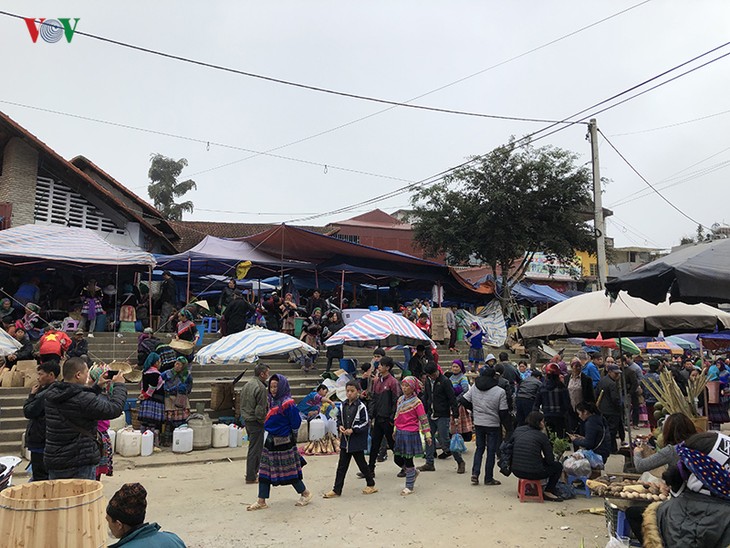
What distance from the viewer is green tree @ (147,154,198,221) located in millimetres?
34281

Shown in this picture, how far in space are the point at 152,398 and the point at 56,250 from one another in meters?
6.65

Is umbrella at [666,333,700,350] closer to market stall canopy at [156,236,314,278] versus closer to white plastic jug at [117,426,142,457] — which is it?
market stall canopy at [156,236,314,278]

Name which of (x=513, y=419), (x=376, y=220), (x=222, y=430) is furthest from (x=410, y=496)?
(x=376, y=220)

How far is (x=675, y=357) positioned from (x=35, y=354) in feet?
83.7

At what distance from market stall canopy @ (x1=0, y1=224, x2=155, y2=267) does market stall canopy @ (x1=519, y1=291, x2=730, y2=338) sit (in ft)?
37.6

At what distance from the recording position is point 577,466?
7.39 meters

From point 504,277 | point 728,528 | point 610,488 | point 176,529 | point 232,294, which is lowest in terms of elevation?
point 176,529

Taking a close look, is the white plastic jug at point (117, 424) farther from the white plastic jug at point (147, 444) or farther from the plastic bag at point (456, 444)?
the plastic bag at point (456, 444)

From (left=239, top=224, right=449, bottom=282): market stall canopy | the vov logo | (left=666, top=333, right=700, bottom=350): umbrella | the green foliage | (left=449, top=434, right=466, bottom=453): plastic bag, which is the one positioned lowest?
(left=449, top=434, right=466, bottom=453): plastic bag

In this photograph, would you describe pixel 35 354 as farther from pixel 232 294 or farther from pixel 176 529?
pixel 176 529

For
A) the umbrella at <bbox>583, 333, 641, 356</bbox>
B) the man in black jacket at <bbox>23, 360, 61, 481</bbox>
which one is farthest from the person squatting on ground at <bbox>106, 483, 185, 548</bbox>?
the umbrella at <bbox>583, 333, 641, 356</bbox>

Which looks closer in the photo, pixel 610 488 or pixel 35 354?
pixel 610 488

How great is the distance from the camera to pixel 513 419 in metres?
8.98

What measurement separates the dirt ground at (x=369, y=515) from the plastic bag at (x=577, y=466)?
34 centimetres
